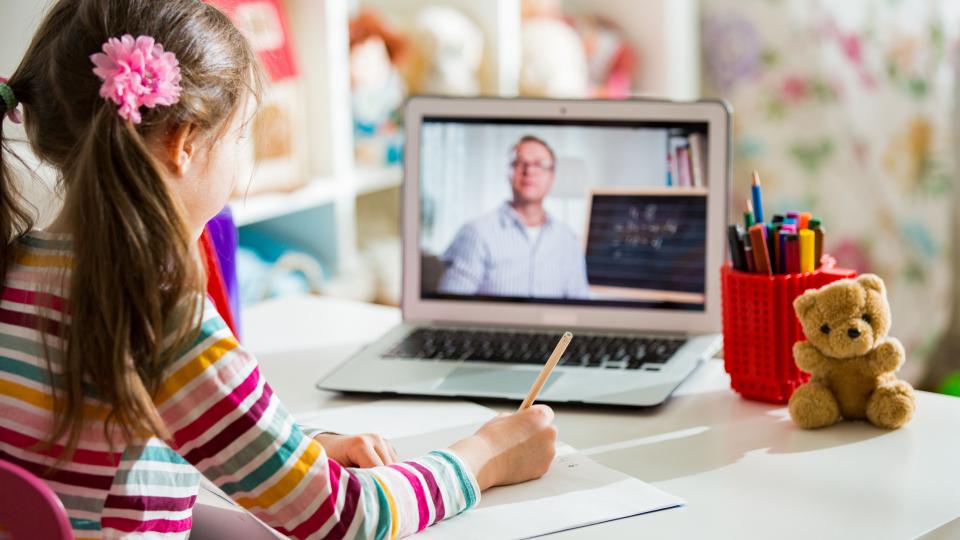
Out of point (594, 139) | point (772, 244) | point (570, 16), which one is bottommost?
point (772, 244)

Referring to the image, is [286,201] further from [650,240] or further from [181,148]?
[181,148]

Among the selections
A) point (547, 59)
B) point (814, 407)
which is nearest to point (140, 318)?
point (814, 407)

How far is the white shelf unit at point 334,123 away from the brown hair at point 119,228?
1033 mm

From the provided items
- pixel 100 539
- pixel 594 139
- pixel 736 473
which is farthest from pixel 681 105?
pixel 100 539

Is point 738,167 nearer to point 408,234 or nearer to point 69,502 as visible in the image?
point 408,234

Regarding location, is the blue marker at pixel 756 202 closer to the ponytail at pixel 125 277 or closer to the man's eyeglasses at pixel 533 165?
the man's eyeglasses at pixel 533 165

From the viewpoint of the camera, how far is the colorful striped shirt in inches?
28.6

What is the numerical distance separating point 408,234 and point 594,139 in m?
0.25

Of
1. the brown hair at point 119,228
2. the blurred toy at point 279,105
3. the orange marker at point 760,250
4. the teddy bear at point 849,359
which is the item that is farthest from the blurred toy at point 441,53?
the brown hair at point 119,228

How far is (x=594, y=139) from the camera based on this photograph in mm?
1267

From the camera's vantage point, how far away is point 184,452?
73 centimetres

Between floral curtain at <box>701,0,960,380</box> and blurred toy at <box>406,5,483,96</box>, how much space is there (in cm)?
73

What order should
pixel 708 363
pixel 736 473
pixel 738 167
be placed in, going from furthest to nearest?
pixel 738 167 < pixel 708 363 < pixel 736 473

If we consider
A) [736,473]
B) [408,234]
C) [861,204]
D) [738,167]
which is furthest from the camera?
[738,167]
